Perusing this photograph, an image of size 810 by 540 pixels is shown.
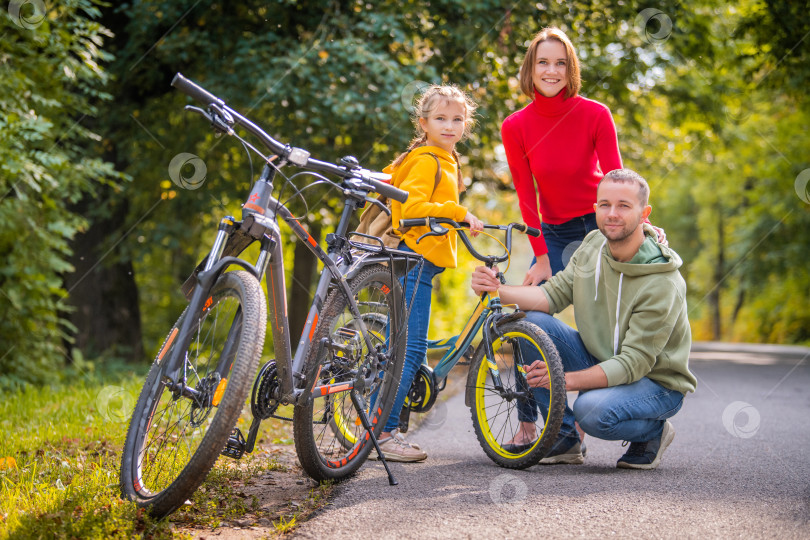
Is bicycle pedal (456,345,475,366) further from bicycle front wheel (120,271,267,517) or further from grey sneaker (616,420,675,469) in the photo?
bicycle front wheel (120,271,267,517)

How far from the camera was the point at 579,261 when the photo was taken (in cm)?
401

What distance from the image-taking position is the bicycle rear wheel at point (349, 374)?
3234mm

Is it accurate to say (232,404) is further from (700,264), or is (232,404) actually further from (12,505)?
(700,264)

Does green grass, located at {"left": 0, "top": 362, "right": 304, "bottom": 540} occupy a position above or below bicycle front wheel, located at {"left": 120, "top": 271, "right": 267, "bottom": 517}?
below

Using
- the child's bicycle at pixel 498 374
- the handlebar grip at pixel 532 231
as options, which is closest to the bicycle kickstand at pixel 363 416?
the child's bicycle at pixel 498 374

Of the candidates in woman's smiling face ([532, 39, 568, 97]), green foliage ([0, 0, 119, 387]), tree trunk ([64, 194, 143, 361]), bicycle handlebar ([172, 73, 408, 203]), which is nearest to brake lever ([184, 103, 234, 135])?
bicycle handlebar ([172, 73, 408, 203])

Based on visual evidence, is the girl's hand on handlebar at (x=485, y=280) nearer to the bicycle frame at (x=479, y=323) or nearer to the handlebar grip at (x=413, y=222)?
the bicycle frame at (x=479, y=323)

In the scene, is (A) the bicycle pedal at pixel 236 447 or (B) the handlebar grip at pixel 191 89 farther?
(A) the bicycle pedal at pixel 236 447

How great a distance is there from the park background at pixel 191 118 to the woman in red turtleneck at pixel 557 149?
202cm

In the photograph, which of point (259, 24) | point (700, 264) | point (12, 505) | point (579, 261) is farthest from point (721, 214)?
point (12, 505)

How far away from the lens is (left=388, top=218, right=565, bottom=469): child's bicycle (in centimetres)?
359

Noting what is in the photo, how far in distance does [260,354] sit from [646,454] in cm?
208

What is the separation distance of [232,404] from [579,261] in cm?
215

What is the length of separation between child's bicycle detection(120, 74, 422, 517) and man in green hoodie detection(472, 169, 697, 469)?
2.64ft
